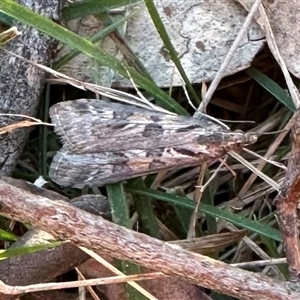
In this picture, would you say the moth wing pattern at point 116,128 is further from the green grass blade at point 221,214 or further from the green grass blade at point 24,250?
the green grass blade at point 24,250

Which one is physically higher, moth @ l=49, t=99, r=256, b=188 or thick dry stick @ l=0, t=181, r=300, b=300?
moth @ l=49, t=99, r=256, b=188

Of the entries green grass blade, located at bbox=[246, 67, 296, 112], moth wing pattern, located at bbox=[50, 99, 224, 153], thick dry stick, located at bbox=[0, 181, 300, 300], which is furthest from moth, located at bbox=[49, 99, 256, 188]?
thick dry stick, located at bbox=[0, 181, 300, 300]

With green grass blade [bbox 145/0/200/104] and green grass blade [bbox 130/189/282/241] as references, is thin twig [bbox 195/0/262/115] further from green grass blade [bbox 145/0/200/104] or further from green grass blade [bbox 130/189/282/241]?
green grass blade [bbox 130/189/282/241]

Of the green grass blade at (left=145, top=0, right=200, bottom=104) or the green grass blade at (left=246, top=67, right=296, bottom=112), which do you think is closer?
the green grass blade at (left=145, top=0, right=200, bottom=104)

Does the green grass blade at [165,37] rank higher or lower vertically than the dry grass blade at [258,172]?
higher

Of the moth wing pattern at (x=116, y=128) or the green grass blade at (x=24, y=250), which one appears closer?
the green grass blade at (x=24, y=250)

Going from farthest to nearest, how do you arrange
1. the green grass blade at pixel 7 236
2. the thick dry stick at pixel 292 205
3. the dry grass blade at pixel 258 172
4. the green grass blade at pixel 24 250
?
the dry grass blade at pixel 258 172 → the green grass blade at pixel 7 236 → the green grass blade at pixel 24 250 → the thick dry stick at pixel 292 205

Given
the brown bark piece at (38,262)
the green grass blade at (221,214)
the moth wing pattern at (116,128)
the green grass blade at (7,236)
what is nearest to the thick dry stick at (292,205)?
the green grass blade at (221,214)
